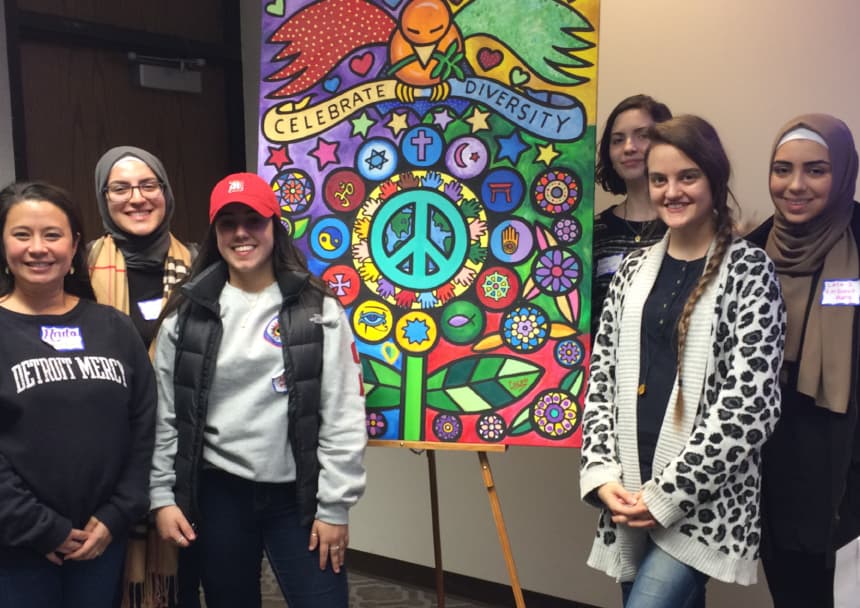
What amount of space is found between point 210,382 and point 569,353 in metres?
0.85

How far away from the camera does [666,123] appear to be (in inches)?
69.9

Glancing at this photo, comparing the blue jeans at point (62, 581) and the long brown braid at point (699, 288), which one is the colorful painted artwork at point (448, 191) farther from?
the blue jeans at point (62, 581)

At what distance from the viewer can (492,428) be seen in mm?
2127

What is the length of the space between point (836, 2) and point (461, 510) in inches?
86.2

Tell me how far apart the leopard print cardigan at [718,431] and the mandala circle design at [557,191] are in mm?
396

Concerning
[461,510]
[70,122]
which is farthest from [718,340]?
[70,122]

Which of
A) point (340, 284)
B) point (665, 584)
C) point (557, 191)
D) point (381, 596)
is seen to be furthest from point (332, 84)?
point (381, 596)

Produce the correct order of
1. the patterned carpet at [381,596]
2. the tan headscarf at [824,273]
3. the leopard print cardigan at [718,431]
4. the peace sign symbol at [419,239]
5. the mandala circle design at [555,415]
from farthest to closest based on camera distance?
the patterned carpet at [381,596] < the peace sign symbol at [419,239] < the mandala circle design at [555,415] < the tan headscarf at [824,273] < the leopard print cardigan at [718,431]

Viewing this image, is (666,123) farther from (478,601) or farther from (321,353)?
(478,601)

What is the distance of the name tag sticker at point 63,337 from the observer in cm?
181

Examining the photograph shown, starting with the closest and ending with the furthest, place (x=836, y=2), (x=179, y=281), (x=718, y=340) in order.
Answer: (x=718, y=340), (x=179, y=281), (x=836, y=2)

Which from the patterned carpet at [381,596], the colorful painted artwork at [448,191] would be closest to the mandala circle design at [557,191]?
the colorful painted artwork at [448,191]

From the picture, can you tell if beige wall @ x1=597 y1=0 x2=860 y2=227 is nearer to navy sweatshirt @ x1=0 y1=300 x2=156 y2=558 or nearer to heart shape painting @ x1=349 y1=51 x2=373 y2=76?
heart shape painting @ x1=349 y1=51 x2=373 y2=76

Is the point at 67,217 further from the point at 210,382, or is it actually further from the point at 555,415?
the point at 555,415
